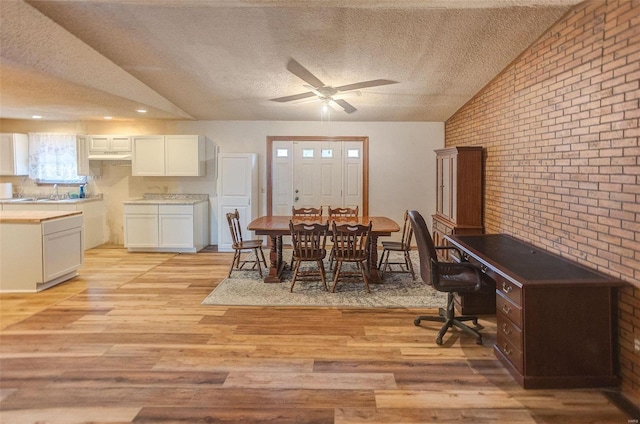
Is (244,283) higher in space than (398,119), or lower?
lower

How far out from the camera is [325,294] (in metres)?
4.11

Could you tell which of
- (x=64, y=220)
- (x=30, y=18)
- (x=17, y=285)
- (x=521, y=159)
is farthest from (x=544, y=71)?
(x=17, y=285)

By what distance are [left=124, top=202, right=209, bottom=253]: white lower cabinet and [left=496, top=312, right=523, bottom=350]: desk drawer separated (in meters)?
4.84

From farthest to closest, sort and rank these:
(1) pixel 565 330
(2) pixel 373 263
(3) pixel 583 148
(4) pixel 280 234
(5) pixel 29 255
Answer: (2) pixel 373 263, (4) pixel 280 234, (5) pixel 29 255, (3) pixel 583 148, (1) pixel 565 330

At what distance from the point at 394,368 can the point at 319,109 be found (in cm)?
438

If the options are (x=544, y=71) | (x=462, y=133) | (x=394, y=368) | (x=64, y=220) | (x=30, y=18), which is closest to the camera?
(x=394, y=368)

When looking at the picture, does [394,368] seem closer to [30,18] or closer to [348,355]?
[348,355]

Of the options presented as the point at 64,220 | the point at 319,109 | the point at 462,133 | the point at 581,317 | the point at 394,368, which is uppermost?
the point at 319,109

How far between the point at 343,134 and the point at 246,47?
3155 millimetres

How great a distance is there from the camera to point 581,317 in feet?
7.57

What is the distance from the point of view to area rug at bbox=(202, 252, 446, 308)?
3.82 m

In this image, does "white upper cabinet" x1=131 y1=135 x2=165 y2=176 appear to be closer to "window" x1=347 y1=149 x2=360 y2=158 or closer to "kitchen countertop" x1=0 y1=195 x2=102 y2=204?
"kitchen countertop" x1=0 y1=195 x2=102 y2=204

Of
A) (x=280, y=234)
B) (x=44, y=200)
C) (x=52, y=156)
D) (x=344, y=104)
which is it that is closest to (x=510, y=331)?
(x=280, y=234)

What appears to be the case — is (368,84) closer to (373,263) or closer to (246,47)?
(246,47)
